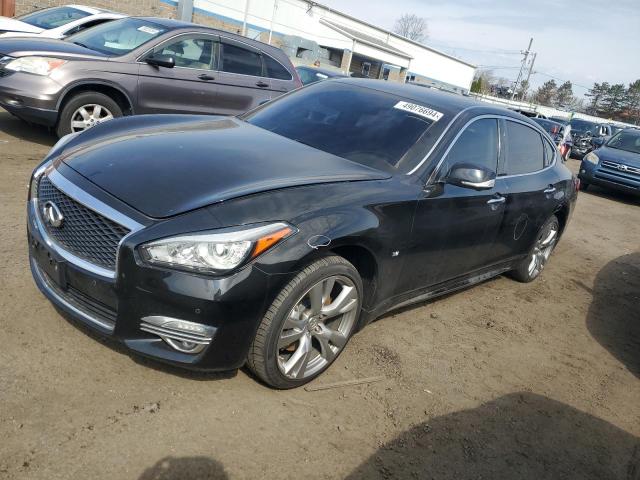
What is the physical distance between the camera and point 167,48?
7.05m

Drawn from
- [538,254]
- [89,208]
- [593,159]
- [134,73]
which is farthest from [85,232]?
[593,159]

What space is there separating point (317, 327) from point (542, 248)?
3.52 metres

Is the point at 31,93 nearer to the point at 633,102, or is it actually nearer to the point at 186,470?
the point at 186,470

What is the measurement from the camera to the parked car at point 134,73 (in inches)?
247

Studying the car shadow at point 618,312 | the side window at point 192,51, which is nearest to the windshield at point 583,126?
the car shadow at point 618,312

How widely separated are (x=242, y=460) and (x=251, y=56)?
6.57 m

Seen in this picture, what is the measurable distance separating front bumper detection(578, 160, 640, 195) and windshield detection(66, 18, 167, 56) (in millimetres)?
10158

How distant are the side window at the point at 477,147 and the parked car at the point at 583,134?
820 inches

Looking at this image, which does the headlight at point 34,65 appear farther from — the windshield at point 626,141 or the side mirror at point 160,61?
the windshield at point 626,141

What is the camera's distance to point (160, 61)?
6.69 meters

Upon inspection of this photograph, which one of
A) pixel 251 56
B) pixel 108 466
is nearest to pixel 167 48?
pixel 251 56

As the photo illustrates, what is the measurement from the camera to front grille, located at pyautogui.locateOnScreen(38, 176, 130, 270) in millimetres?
2488

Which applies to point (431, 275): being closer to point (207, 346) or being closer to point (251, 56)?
point (207, 346)

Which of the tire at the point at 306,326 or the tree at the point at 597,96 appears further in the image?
the tree at the point at 597,96
